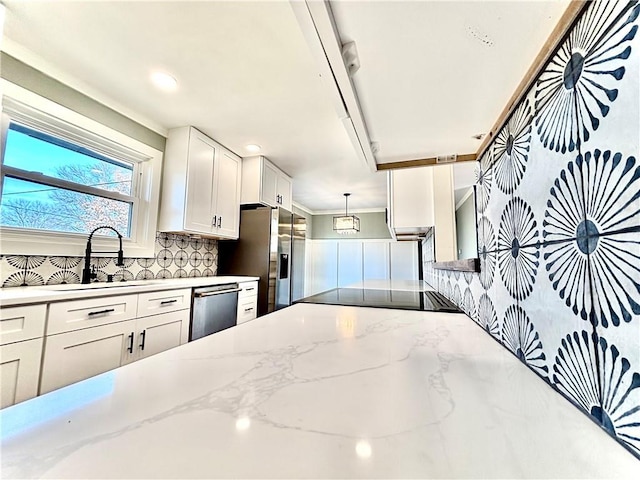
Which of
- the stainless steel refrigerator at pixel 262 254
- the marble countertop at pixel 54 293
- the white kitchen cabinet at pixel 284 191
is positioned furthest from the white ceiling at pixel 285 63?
the marble countertop at pixel 54 293

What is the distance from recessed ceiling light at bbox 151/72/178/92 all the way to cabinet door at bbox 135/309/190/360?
62.5 inches

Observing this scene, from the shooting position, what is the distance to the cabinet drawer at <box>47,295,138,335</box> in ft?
4.28

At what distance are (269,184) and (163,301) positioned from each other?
1.85 m

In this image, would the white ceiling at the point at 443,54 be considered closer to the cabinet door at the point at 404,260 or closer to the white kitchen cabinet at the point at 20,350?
the white kitchen cabinet at the point at 20,350

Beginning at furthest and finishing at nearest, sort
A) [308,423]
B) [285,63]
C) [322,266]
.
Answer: [322,266]
[285,63]
[308,423]

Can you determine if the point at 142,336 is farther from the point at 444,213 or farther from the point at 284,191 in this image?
the point at 284,191

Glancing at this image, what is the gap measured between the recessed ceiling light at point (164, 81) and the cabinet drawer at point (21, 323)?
149 centimetres

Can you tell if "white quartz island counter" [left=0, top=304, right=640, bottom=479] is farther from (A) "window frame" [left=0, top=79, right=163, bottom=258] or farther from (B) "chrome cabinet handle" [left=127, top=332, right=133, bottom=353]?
(A) "window frame" [left=0, top=79, right=163, bottom=258]

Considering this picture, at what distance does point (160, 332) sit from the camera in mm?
1852

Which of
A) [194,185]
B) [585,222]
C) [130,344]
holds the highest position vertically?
[194,185]

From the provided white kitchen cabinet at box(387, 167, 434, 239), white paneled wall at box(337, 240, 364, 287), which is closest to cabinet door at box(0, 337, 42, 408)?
white kitchen cabinet at box(387, 167, 434, 239)

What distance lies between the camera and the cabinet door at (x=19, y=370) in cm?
114

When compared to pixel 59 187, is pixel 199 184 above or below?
above

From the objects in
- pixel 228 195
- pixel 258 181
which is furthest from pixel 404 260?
pixel 228 195
